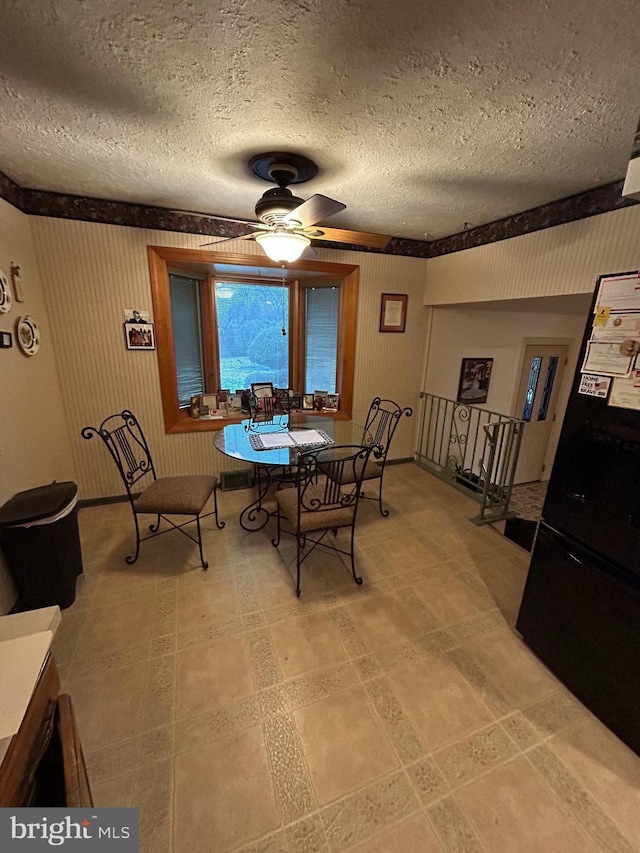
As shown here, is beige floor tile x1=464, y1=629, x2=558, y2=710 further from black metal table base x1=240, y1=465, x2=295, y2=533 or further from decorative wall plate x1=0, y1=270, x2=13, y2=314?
decorative wall plate x1=0, y1=270, x2=13, y2=314

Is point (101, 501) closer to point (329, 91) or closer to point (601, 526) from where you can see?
point (329, 91)

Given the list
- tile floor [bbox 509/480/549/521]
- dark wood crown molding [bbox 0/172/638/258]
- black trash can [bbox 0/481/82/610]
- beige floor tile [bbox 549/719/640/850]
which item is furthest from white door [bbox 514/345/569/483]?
black trash can [bbox 0/481/82/610]

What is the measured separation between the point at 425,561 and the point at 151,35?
2.96 m

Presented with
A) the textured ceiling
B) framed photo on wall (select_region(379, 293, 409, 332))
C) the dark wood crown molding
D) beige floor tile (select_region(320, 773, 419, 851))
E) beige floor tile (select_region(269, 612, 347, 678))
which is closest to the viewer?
the textured ceiling

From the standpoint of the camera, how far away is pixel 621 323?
1356 millimetres

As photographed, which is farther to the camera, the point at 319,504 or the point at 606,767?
the point at 319,504

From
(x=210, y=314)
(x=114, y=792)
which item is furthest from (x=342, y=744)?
(x=210, y=314)

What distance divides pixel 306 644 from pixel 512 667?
105cm

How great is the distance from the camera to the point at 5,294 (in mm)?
2107

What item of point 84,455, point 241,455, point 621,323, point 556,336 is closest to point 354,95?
point 621,323

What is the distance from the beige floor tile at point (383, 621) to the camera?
1894mm

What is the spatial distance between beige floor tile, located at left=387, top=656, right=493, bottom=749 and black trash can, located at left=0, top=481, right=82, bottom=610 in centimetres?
188

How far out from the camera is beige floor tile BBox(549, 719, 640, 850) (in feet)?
4.07

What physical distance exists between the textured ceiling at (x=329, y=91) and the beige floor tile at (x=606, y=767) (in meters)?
2.54
